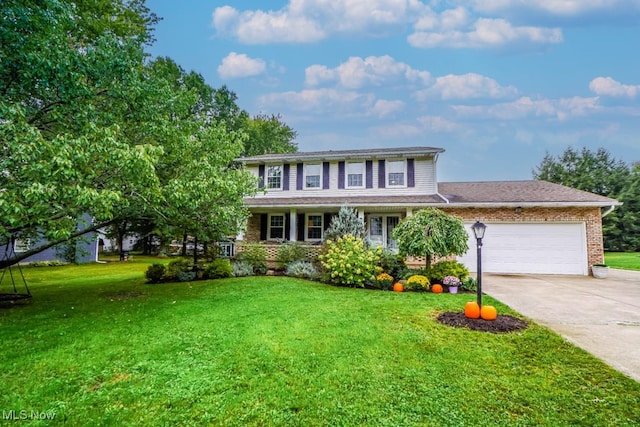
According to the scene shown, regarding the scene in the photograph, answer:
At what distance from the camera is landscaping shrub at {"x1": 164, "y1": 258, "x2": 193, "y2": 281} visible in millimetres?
11453

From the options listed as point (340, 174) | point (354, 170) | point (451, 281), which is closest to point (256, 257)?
point (340, 174)

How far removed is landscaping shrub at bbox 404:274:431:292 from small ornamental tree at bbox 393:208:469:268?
74 cm

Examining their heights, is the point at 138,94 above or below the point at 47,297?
above

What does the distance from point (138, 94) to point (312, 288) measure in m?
6.76

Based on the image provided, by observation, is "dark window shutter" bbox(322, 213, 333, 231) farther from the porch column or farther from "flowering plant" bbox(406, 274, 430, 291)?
"flowering plant" bbox(406, 274, 430, 291)

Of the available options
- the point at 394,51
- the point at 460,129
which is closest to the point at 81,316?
the point at 394,51

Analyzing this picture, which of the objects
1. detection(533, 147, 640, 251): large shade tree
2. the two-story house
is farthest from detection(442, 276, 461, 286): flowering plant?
detection(533, 147, 640, 251): large shade tree

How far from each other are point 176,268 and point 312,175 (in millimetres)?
7676

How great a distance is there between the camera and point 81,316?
619 cm

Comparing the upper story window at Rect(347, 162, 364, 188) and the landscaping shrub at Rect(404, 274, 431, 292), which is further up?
the upper story window at Rect(347, 162, 364, 188)

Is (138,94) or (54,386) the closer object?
(54,386)

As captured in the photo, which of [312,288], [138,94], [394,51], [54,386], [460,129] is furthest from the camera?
[460,129]

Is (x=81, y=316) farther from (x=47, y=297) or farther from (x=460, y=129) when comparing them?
(x=460, y=129)

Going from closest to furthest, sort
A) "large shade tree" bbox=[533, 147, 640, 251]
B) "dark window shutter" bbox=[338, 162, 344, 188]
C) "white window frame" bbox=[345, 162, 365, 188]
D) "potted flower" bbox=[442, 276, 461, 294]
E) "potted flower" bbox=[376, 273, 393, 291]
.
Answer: "potted flower" bbox=[442, 276, 461, 294], "potted flower" bbox=[376, 273, 393, 291], "white window frame" bbox=[345, 162, 365, 188], "dark window shutter" bbox=[338, 162, 344, 188], "large shade tree" bbox=[533, 147, 640, 251]
